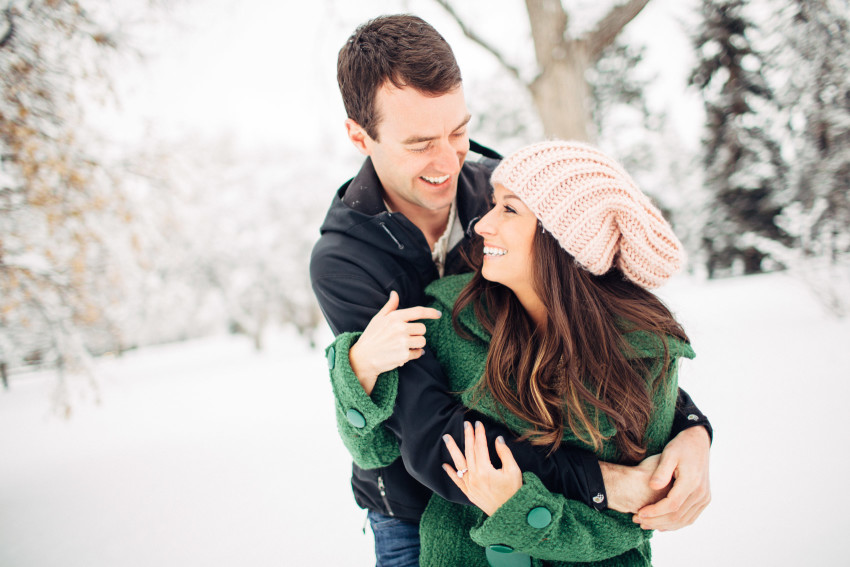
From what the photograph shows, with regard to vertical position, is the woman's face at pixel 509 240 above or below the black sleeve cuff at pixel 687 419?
above

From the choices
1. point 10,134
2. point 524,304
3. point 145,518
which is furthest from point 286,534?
point 10,134

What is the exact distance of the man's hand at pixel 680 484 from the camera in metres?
1.50

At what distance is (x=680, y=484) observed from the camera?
1520 mm

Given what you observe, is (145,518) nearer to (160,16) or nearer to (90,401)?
(160,16)

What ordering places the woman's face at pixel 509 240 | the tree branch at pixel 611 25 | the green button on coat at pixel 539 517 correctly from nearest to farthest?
the green button on coat at pixel 539 517 → the woman's face at pixel 509 240 → the tree branch at pixel 611 25

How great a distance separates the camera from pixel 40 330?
6.41 meters

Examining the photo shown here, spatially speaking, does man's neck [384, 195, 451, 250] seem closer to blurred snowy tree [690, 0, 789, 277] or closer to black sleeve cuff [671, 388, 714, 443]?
black sleeve cuff [671, 388, 714, 443]

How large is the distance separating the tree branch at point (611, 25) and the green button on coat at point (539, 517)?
4.06m

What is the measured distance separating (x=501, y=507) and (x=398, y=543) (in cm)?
74

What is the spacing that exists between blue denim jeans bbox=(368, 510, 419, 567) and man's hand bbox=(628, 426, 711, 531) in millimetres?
893

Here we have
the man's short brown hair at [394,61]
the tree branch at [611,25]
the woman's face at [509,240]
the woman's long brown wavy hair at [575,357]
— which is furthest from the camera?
the tree branch at [611,25]

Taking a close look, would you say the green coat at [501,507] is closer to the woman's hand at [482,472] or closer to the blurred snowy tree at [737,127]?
the woman's hand at [482,472]

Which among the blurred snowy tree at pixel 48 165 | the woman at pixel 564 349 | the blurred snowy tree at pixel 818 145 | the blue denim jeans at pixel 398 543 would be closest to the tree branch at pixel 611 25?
the blurred snowy tree at pixel 818 145

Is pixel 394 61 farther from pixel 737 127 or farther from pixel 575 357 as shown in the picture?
pixel 737 127
